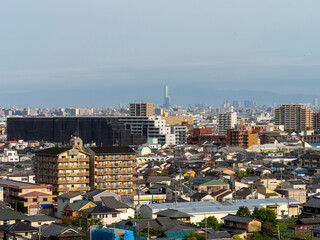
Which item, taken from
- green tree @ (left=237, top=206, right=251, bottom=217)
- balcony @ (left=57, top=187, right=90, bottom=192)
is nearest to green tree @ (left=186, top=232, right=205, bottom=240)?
green tree @ (left=237, top=206, right=251, bottom=217)

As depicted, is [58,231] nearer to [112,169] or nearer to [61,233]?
[61,233]

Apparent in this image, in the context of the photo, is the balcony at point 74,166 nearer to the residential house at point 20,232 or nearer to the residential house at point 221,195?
the residential house at point 221,195

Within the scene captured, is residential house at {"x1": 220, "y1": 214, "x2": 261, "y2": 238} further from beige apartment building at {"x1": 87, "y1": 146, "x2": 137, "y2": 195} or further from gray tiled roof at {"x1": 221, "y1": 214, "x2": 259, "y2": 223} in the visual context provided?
beige apartment building at {"x1": 87, "y1": 146, "x2": 137, "y2": 195}

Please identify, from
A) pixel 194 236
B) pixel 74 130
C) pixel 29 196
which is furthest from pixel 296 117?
pixel 194 236

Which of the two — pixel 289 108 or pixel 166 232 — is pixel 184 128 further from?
pixel 166 232

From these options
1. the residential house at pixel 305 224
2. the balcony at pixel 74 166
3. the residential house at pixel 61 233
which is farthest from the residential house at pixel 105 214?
the balcony at pixel 74 166
